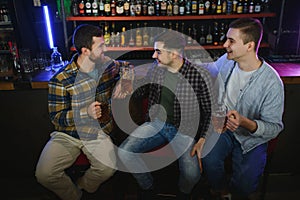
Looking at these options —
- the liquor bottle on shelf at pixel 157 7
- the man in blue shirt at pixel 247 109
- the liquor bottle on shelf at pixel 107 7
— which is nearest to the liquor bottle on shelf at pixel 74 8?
the liquor bottle on shelf at pixel 107 7

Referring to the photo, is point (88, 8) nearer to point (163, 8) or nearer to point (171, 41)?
point (163, 8)

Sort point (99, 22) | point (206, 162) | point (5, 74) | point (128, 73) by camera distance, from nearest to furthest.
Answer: point (206, 162) < point (128, 73) < point (5, 74) < point (99, 22)

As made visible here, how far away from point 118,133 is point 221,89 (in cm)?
83

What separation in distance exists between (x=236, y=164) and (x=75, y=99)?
1.16m

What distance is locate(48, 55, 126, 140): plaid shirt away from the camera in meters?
2.01

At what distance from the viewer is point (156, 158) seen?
211cm

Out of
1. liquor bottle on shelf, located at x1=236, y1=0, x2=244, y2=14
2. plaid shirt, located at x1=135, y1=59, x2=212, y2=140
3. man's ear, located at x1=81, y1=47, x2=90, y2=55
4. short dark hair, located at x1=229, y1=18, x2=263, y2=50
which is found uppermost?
liquor bottle on shelf, located at x1=236, y1=0, x2=244, y2=14

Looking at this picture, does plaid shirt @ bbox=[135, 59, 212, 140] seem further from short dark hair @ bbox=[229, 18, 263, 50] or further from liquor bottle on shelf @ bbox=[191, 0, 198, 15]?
liquor bottle on shelf @ bbox=[191, 0, 198, 15]

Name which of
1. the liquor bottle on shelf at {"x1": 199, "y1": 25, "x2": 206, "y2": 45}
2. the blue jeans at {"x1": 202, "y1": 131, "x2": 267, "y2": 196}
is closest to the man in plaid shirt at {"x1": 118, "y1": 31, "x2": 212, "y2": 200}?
the blue jeans at {"x1": 202, "y1": 131, "x2": 267, "y2": 196}

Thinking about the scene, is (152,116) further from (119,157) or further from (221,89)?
(221,89)

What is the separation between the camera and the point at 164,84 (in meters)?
2.16

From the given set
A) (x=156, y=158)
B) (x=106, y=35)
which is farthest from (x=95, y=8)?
(x=156, y=158)

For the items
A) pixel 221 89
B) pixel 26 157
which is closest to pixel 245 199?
pixel 221 89

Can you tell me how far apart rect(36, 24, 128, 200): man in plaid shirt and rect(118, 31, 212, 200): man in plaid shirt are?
0.18 m
